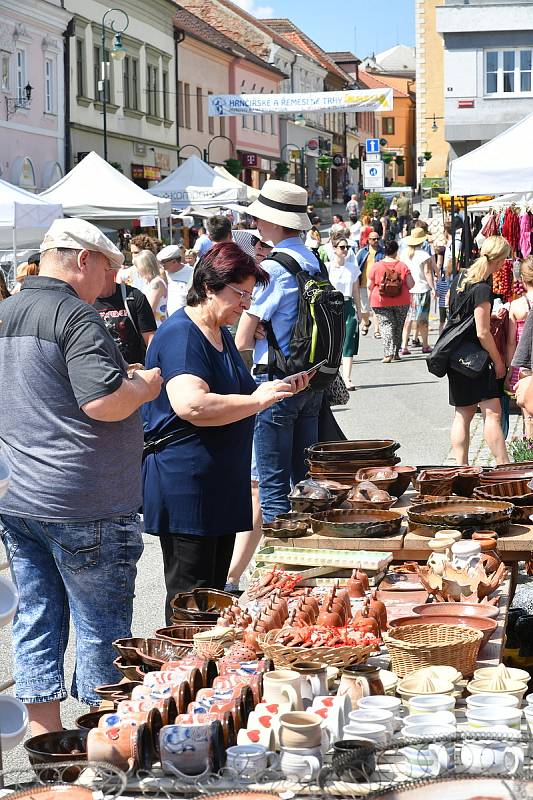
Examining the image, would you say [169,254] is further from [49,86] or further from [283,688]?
[49,86]

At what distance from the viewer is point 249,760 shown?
8.52 ft

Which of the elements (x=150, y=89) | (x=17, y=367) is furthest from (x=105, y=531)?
(x=150, y=89)

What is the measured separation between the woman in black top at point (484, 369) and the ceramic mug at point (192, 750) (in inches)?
243

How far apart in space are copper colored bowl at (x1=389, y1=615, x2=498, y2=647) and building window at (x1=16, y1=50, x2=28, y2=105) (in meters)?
30.2

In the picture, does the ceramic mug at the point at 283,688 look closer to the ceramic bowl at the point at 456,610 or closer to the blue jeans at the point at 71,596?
the ceramic bowl at the point at 456,610

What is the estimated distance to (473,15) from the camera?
168 ft

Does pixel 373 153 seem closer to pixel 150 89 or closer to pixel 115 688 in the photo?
pixel 150 89

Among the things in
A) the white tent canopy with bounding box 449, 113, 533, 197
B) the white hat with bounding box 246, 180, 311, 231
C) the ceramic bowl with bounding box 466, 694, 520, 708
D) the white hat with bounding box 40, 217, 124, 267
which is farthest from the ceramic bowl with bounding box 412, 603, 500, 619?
the white tent canopy with bounding box 449, 113, 533, 197

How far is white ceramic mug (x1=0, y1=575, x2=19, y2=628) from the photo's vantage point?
2.56 meters

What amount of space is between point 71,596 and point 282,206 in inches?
113

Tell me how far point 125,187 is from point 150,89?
26.1m

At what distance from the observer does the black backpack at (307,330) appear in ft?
20.2

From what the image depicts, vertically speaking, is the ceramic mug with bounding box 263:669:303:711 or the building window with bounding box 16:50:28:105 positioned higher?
the building window with bounding box 16:50:28:105

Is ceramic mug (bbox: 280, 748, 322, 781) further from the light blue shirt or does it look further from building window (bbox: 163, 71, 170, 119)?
building window (bbox: 163, 71, 170, 119)
